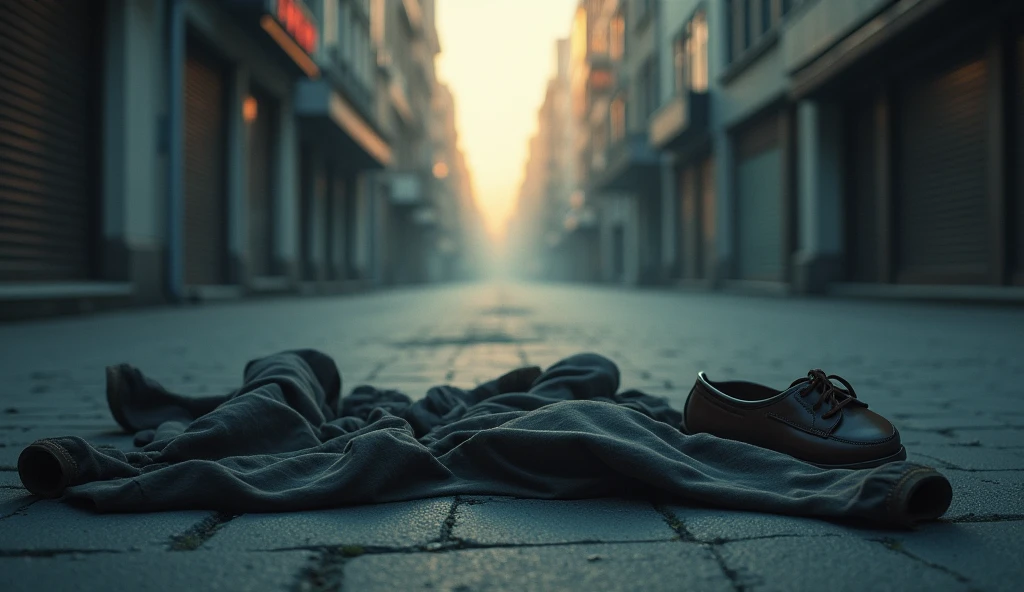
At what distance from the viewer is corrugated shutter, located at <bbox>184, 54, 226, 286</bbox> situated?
11.5m

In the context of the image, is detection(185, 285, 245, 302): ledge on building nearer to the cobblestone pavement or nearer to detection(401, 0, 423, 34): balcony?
the cobblestone pavement

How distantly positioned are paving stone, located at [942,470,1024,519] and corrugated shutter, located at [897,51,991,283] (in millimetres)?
8830

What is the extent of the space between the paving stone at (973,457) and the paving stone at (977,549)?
2.02 feet

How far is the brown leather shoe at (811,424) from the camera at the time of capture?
72.2 inches

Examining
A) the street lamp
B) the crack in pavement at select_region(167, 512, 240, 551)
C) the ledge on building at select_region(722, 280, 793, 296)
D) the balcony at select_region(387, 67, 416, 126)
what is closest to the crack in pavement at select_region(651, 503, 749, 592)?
the crack in pavement at select_region(167, 512, 240, 551)

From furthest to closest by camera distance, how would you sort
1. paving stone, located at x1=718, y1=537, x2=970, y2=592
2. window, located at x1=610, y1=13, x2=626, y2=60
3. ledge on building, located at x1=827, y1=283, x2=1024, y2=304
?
window, located at x1=610, y1=13, x2=626, y2=60, ledge on building, located at x1=827, y1=283, x2=1024, y2=304, paving stone, located at x1=718, y1=537, x2=970, y2=592

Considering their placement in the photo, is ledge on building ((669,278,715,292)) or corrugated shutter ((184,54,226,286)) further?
ledge on building ((669,278,715,292))

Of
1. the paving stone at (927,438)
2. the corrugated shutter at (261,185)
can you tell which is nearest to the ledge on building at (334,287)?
the corrugated shutter at (261,185)

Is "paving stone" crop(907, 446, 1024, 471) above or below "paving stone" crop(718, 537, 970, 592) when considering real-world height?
below

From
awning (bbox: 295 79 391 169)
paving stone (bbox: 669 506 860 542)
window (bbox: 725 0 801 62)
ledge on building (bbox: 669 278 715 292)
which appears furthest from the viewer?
ledge on building (bbox: 669 278 715 292)

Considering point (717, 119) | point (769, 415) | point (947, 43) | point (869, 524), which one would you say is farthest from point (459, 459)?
point (717, 119)

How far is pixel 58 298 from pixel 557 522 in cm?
801

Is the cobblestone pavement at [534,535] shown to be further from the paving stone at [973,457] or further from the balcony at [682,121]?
the balcony at [682,121]

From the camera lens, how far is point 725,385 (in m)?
2.25
